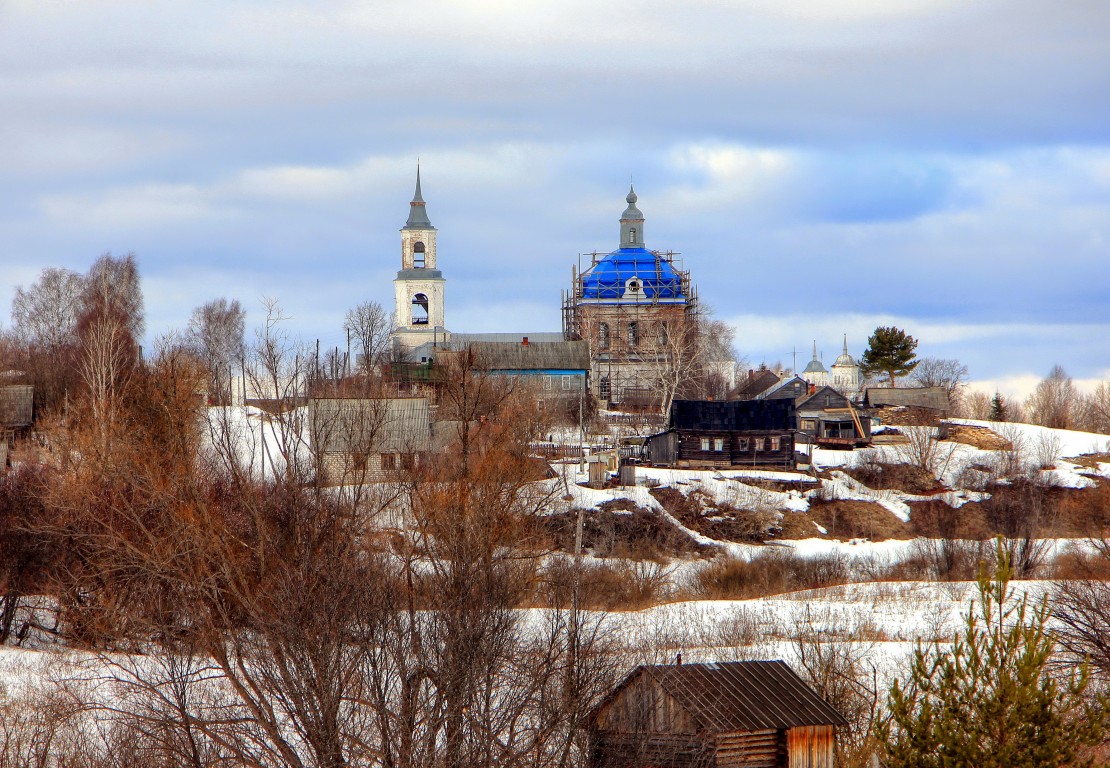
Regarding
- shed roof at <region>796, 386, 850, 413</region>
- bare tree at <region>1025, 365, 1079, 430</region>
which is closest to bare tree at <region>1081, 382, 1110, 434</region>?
bare tree at <region>1025, 365, 1079, 430</region>

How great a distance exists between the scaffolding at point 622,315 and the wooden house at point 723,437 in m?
17.2

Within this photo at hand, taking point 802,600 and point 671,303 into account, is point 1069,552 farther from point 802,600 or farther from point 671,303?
point 671,303

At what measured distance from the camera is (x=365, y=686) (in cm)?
1527

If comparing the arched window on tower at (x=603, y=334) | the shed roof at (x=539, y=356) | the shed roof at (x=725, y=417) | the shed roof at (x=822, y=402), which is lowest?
the shed roof at (x=725, y=417)

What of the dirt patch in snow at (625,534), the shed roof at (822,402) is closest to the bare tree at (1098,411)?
the shed roof at (822,402)

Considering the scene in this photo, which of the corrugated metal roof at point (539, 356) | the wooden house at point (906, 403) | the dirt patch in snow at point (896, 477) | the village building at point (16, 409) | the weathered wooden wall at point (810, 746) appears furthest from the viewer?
the corrugated metal roof at point (539, 356)

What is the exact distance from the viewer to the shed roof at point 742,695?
50.2 ft

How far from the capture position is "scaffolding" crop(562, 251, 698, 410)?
6312 centimetres

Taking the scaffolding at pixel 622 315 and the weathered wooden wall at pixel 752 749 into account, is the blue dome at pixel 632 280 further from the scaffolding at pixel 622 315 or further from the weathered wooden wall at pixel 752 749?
the weathered wooden wall at pixel 752 749

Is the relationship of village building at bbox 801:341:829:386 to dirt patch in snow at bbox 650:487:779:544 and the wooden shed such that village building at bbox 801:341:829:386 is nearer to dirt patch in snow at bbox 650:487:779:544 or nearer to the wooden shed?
dirt patch in snow at bbox 650:487:779:544

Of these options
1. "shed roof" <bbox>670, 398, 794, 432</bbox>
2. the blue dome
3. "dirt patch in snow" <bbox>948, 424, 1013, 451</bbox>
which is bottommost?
"dirt patch in snow" <bbox>948, 424, 1013, 451</bbox>

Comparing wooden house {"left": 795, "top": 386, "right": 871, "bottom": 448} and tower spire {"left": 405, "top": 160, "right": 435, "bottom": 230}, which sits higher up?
tower spire {"left": 405, "top": 160, "right": 435, "bottom": 230}

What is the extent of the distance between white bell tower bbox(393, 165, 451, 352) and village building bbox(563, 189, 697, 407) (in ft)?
41.3

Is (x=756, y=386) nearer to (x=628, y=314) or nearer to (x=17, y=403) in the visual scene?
(x=628, y=314)
